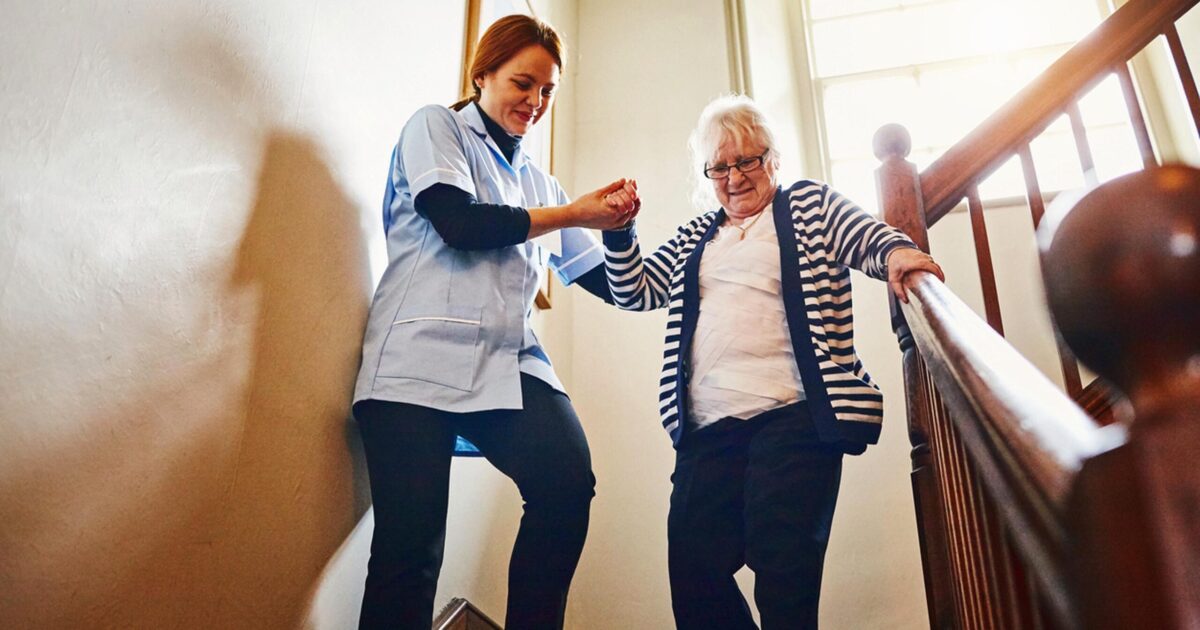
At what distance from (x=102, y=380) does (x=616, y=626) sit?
1799 millimetres

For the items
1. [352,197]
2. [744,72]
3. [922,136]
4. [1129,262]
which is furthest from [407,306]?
[922,136]

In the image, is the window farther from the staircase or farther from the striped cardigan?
the staircase

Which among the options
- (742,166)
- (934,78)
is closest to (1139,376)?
(742,166)

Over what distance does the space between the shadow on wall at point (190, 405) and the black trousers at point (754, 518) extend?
1.72 feet

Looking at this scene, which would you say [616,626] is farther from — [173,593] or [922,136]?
[922,136]

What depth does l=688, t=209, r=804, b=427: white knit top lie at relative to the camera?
1.23m

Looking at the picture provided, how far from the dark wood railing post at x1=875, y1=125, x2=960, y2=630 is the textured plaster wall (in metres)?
0.85

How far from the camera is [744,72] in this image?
110 inches

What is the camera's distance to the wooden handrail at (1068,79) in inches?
52.0

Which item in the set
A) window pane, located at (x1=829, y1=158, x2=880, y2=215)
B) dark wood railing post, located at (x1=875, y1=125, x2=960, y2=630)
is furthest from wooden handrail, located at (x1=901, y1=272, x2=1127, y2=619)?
window pane, located at (x1=829, y1=158, x2=880, y2=215)

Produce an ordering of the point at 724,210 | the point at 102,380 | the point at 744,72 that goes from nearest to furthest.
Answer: the point at 102,380 → the point at 724,210 → the point at 744,72

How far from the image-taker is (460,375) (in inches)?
42.1

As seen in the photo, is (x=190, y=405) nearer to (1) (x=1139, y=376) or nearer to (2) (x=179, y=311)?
(2) (x=179, y=311)

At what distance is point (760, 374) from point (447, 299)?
1.66 feet
